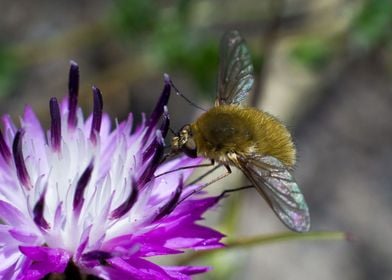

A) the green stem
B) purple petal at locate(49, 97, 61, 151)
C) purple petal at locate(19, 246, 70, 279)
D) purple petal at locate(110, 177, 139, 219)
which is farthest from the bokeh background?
purple petal at locate(19, 246, 70, 279)

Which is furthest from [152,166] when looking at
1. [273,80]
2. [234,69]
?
[273,80]

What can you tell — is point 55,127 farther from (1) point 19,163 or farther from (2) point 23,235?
(2) point 23,235

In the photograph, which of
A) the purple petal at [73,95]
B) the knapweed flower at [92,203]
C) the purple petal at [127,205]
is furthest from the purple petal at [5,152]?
the purple petal at [127,205]

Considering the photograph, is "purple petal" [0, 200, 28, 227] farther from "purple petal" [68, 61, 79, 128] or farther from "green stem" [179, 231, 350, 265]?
"green stem" [179, 231, 350, 265]

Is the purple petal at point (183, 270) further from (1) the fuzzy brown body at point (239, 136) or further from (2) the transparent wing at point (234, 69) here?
(2) the transparent wing at point (234, 69)

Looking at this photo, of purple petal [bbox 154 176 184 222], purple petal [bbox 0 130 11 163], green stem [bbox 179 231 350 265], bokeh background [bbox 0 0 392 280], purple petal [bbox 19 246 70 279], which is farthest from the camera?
bokeh background [bbox 0 0 392 280]

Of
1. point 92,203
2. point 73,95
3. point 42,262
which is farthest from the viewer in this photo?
point 73,95
